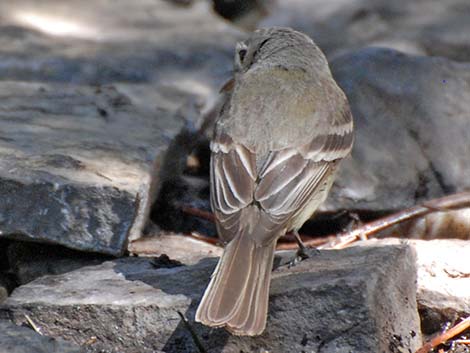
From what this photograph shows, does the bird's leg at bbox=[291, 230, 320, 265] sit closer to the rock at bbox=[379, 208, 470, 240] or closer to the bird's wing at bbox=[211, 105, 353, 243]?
the bird's wing at bbox=[211, 105, 353, 243]

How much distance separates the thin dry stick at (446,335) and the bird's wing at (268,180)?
95cm

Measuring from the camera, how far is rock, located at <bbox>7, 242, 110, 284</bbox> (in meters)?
5.91

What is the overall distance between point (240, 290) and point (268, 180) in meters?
0.83

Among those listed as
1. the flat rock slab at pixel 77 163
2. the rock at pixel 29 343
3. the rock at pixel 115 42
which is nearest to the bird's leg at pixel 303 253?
the flat rock slab at pixel 77 163

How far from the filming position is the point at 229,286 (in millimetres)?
4812

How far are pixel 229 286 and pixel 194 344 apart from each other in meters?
0.36

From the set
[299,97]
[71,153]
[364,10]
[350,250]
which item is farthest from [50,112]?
[364,10]

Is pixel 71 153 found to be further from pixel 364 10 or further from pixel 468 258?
pixel 364 10

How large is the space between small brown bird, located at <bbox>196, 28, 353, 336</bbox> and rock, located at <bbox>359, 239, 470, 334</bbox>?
2.21 feet

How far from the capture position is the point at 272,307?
16.0 feet

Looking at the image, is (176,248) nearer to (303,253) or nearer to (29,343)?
(303,253)

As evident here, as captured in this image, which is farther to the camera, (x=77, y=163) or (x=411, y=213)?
(x=411, y=213)

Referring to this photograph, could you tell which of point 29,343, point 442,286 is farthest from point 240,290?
point 442,286

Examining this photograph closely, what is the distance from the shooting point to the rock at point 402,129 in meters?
7.27
